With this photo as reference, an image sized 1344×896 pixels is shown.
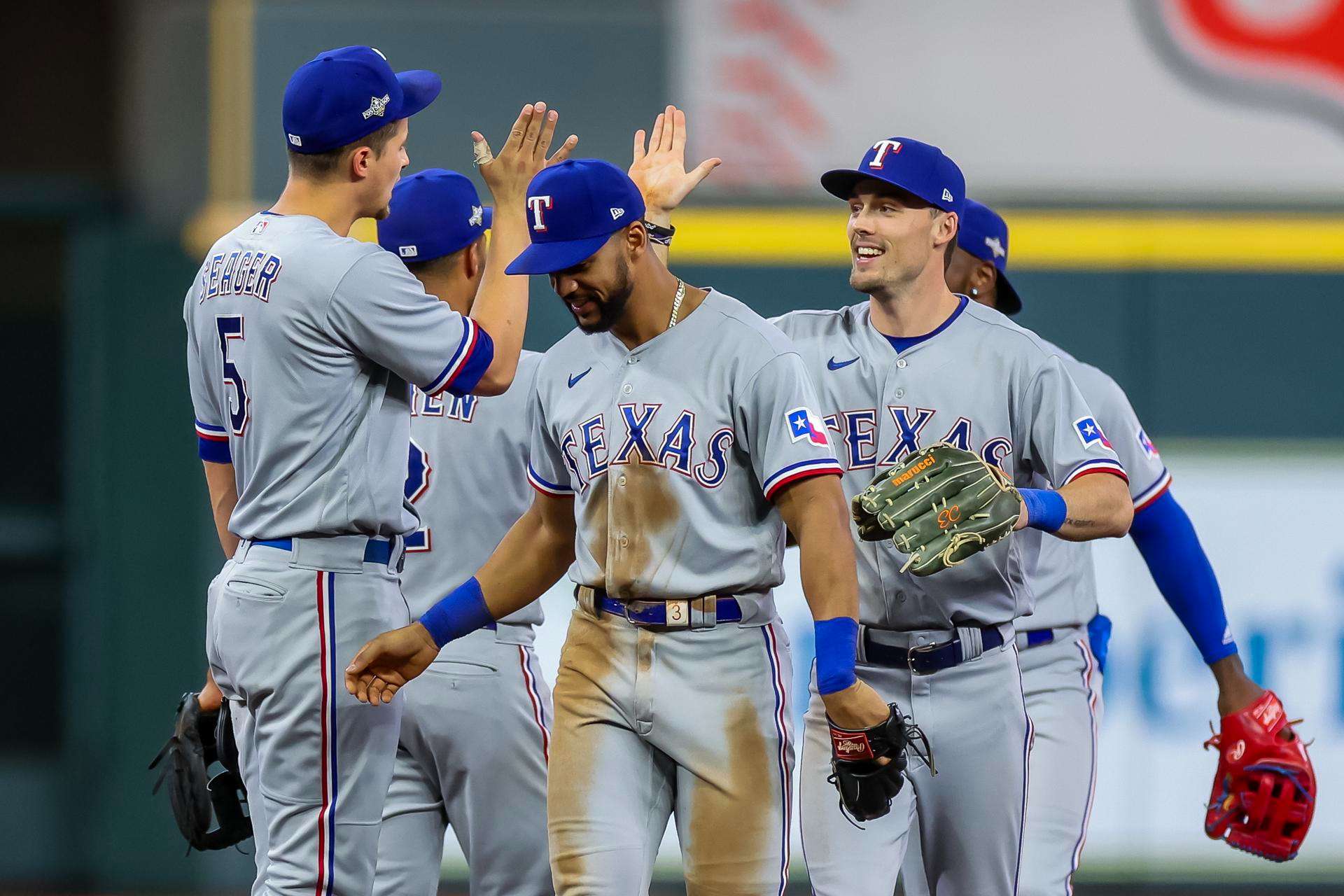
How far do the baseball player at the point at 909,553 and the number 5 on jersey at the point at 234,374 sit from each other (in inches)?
50.2

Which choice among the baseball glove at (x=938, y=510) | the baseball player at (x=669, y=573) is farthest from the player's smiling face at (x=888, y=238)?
the baseball glove at (x=938, y=510)

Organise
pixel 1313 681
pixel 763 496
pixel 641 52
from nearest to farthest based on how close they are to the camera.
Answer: pixel 763 496
pixel 1313 681
pixel 641 52

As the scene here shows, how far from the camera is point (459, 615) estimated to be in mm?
3555

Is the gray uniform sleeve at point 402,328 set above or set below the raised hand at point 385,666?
above

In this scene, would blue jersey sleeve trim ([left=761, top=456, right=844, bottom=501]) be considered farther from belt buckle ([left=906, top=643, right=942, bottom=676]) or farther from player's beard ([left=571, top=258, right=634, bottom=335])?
belt buckle ([left=906, top=643, right=942, bottom=676])

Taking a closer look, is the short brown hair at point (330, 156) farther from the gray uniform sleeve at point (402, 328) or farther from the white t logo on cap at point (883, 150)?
the white t logo on cap at point (883, 150)

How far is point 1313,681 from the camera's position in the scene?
698 cm

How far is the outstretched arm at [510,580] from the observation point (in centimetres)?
349

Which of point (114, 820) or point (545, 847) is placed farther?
point (114, 820)

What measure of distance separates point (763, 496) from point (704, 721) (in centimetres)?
46

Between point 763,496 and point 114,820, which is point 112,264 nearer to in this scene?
point 114,820

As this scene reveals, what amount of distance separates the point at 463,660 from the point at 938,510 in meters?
1.20

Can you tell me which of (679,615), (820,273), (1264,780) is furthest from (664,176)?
(820,273)

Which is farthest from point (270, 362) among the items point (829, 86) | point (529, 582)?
point (829, 86)
